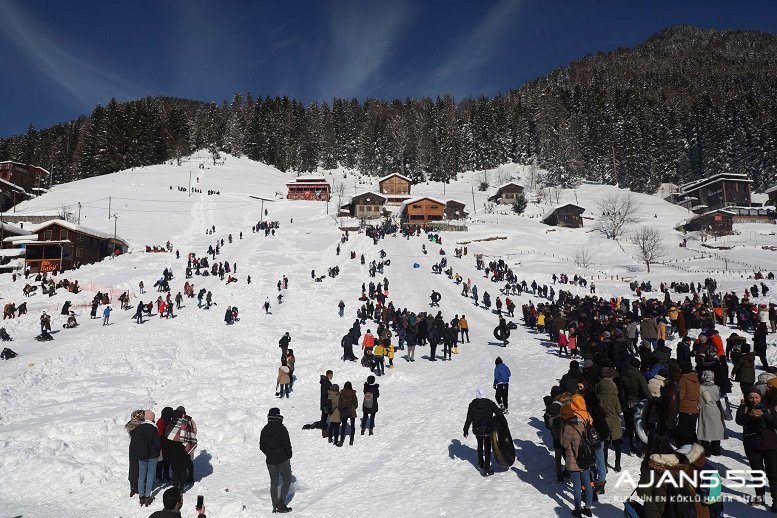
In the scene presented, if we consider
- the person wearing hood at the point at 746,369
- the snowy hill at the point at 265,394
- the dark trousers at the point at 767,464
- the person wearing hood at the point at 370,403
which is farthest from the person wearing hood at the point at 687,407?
the person wearing hood at the point at 370,403

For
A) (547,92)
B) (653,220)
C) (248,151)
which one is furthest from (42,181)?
(547,92)

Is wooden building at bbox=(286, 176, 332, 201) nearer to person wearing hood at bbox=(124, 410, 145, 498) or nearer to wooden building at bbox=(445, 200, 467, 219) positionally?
wooden building at bbox=(445, 200, 467, 219)

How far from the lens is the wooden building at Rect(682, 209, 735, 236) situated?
192 ft

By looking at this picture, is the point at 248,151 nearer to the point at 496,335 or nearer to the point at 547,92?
the point at 547,92

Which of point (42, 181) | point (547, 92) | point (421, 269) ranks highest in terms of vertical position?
point (547, 92)

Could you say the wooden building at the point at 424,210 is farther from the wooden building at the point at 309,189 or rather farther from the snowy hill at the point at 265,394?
the snowy hill at the point at 265,394

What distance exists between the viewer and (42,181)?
3118 inches

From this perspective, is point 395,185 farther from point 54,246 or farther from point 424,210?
point 54,246

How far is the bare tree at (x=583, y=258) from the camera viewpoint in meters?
46.1

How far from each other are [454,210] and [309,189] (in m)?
30.7

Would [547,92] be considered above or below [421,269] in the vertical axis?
above

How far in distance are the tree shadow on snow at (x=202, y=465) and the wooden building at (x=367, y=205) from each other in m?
66.2

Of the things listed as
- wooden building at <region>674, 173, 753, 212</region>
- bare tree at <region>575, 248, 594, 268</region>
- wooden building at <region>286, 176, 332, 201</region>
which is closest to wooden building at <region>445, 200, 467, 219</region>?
bare tree at <region>575, 248, 594, 268</region>

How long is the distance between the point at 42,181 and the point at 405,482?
97197mm
